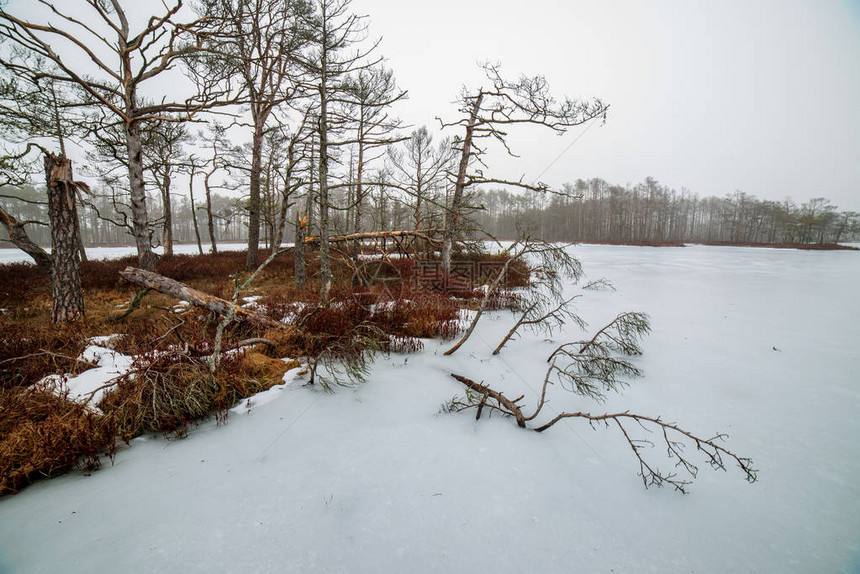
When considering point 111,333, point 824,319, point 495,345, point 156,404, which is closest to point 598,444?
point 495,345

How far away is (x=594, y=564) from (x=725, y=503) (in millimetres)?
1276

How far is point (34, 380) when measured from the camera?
3.20 meters

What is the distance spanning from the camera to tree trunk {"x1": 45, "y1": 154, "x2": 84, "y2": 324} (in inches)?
180

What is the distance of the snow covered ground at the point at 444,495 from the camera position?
68.2 inches

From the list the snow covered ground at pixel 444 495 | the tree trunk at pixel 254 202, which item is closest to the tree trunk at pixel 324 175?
the snow covered ground at pixel 444 495

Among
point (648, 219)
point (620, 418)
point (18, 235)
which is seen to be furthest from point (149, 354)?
point (648, 219)

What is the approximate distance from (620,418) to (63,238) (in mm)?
7915

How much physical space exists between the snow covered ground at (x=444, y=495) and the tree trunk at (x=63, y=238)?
13.5ft

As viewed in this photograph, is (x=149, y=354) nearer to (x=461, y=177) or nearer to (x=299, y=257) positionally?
(x=299, y=257)

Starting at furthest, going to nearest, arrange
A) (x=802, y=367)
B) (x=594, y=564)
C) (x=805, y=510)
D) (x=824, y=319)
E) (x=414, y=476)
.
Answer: (x=824, y=319), (x=802, y=367), (x=414, y=476), (x=805, y=510), (x=594, y=564)

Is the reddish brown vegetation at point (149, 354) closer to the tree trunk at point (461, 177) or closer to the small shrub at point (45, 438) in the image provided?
the small shrub at point (45, 438)

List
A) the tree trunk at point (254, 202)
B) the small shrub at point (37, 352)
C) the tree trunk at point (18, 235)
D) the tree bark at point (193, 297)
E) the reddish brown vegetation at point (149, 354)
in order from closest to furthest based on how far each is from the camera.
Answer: the reddish brown vegetation at point (149, 354) → the small shrub at point (37, 352) → the tree bark at point (193, 297) → the tree trunk at point (18, 235) → the tree trunk at point (254, 202)

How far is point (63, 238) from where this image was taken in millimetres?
4621

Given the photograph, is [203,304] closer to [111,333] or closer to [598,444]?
[111,333]
